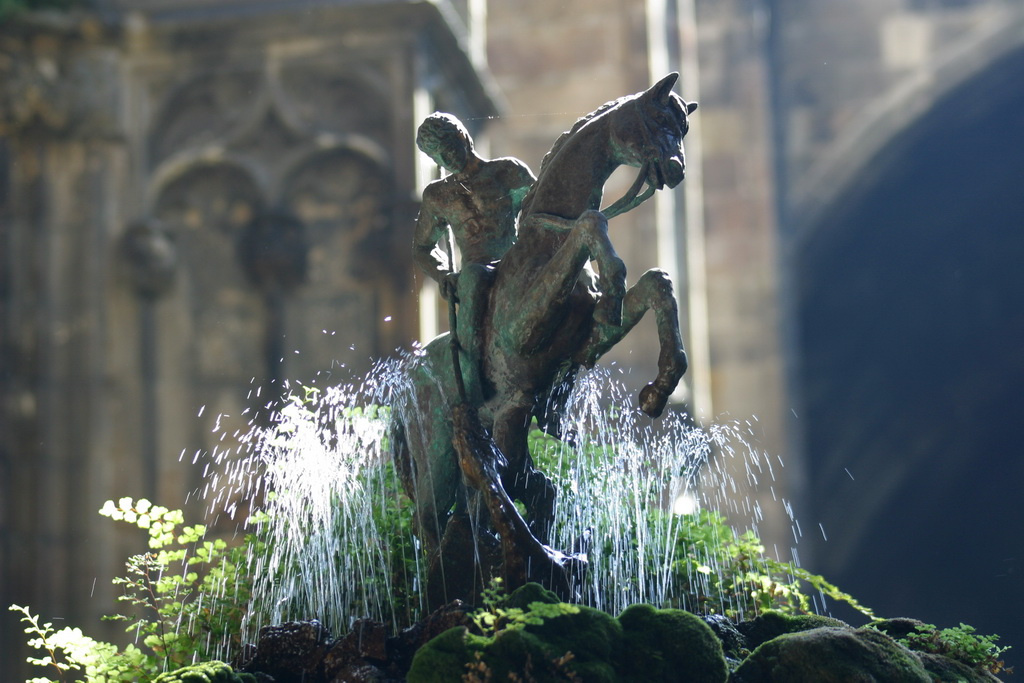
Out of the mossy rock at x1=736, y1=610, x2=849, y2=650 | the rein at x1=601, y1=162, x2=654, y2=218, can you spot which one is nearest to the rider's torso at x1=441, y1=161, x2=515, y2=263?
the rein at x1=601, y1=162, x2=654, y2=218

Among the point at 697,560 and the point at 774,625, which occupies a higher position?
the point at 697,560

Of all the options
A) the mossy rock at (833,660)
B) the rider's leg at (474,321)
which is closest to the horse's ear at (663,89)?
the rider's leg at (474,321)

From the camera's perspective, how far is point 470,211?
524 cm

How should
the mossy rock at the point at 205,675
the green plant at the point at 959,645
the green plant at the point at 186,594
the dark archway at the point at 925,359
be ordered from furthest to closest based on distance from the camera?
the dark archway at the point at 925,359, the green plant at the point at 186,594, the green plant at the point at 959,645, the mossy rock at the point at 205,675

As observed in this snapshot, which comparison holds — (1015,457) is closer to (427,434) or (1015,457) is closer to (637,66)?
(637,66)

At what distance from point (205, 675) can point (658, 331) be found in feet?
5.53

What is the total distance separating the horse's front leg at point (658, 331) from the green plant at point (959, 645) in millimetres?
1019

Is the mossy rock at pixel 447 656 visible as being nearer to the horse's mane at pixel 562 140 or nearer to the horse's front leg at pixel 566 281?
the horse's front leg at pixel 566 281

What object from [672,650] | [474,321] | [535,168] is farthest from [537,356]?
[535,168]

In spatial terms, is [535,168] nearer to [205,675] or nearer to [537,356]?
[537,356]

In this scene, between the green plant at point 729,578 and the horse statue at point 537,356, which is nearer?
the horse statue at point 537,356

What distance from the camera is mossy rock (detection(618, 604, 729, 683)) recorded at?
412 centimetres

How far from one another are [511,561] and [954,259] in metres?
11.9

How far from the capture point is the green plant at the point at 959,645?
174 inches
